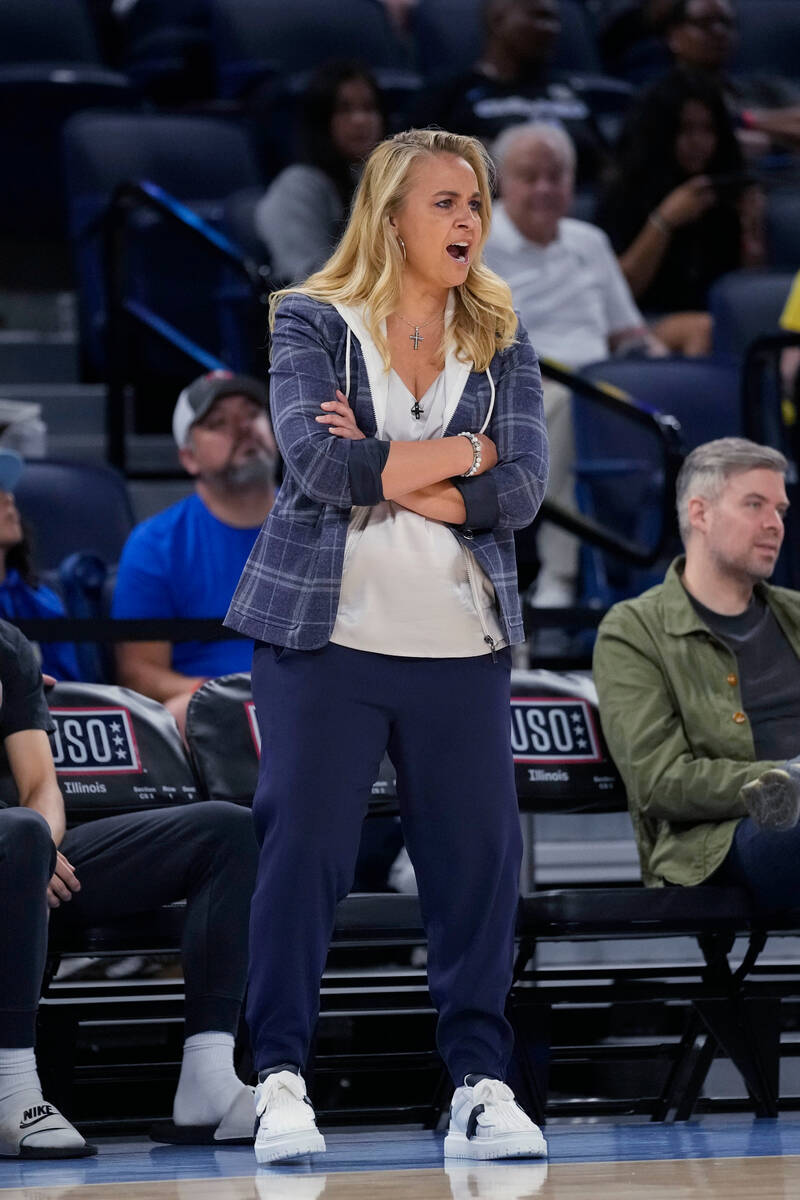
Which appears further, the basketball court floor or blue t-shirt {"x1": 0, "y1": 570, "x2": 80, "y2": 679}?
blue t-shirt {"x1": 0, "y1": 570, "x2": 80, "y2": 679}

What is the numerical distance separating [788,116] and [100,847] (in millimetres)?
4679

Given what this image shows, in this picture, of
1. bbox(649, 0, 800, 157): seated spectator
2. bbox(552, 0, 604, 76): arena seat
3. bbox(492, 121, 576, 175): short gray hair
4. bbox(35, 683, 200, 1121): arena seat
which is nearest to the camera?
bbox(35, 683, 200, 1121): arena seat

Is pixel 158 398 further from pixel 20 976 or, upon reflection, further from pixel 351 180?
pixel 20 976

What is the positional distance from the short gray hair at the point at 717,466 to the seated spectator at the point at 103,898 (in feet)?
3.48

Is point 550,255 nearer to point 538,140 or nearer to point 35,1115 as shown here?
point 538,140

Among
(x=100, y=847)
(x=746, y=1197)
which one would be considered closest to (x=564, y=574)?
(x=100, y=847)

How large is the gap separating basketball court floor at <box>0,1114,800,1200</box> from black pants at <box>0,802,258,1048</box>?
232mm

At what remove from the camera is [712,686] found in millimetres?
3307

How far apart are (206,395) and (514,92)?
2.49 metres

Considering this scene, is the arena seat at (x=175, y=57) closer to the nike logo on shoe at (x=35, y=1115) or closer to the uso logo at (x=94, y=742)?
the uso logo at (x=94, y=742)

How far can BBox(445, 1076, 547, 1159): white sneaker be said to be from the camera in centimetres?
240

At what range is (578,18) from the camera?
754cm

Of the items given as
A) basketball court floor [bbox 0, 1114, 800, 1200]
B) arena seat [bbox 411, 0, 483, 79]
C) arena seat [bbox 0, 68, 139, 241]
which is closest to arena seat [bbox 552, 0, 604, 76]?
arena seat [bbox 411, 0, 483, 79]

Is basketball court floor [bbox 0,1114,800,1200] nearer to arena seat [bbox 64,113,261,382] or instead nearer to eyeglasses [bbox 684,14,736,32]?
arena seat [bbox 64,113,261,382]
